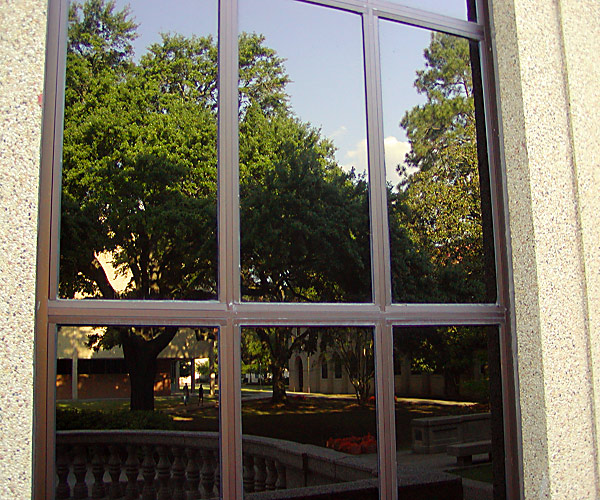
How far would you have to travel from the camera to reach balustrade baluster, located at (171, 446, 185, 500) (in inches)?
189

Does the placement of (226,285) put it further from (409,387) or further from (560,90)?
(409,387)

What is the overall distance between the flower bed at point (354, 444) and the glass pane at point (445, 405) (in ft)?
1.20

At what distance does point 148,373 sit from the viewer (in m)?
6.38

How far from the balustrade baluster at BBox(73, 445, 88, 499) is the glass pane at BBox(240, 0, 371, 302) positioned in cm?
217

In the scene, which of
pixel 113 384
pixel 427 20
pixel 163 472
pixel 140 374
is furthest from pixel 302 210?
Result: pixel 427 20

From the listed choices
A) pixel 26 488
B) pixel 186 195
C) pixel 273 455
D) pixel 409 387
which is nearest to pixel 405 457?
pixel 409 387

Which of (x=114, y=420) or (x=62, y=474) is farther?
(x=114, y=420)

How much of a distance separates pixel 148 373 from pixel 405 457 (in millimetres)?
3110

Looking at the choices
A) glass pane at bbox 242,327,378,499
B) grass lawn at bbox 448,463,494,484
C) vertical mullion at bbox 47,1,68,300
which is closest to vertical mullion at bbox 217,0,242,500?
vertical mullion at bbox 47,1,68,300

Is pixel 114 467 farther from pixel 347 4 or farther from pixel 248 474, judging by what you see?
pixel 347 4

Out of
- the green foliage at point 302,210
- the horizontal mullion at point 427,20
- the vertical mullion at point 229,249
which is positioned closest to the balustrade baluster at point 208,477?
the green foliage at point 302,210

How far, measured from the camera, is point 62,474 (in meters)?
5.06

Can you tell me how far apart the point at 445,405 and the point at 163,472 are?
3694mm

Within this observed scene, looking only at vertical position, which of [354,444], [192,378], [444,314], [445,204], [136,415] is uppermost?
[445,204]
